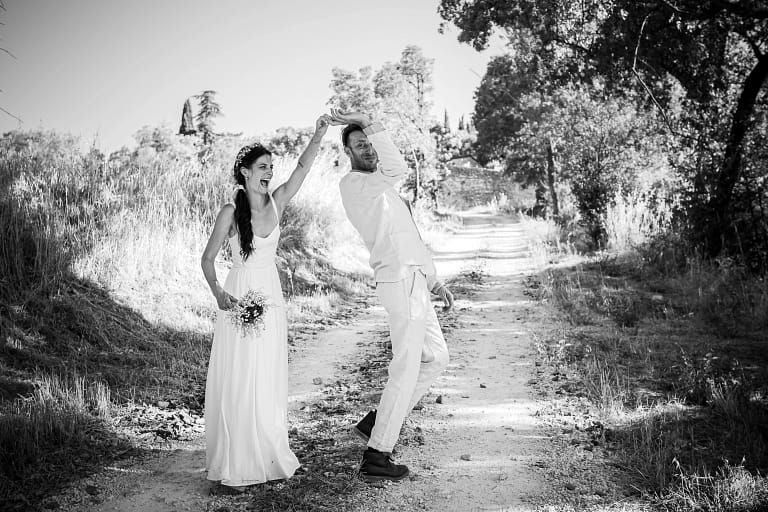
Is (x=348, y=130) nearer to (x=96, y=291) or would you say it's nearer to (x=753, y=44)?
(x=96, y=291)

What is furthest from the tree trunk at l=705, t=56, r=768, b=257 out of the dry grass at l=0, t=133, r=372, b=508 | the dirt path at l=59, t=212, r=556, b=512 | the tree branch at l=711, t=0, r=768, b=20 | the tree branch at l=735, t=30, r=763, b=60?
the dry grass at l=0, t=133, r=372, b=508

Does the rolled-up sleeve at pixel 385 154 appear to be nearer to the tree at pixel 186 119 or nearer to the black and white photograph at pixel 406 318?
the black and white photograph at pixel 406 318

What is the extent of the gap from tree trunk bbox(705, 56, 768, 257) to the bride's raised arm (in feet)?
27.1

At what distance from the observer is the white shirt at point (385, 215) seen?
→ 3854 mm

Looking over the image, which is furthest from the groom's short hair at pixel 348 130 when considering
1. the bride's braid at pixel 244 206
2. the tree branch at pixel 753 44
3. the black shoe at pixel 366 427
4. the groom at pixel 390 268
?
the tree branch at pixel 753 44

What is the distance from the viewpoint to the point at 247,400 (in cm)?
376

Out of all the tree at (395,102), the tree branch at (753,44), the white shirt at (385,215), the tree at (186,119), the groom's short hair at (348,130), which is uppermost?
the tree at (186,119)

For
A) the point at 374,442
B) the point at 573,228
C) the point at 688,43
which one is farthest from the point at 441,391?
the point at 573,228

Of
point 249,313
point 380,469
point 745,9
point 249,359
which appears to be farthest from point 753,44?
point 249,359

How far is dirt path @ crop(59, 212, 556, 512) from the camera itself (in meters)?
3.60

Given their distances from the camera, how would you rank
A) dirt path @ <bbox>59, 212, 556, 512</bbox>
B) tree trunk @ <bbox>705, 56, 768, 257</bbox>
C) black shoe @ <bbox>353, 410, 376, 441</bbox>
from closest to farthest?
dirt path @ <bbox>59, 212, 556, 512</bbox> < black shoe @ <bbox>353, 410, 376, 441</bbox> < tree trunk @ <bbox>705, 56, 768, 257</bbox>

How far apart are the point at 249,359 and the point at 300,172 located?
4.87 feet

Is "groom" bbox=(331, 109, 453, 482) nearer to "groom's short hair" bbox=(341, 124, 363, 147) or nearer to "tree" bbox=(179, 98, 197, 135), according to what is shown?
"groom's short hair" bbox=(341, 124, 363, 147)

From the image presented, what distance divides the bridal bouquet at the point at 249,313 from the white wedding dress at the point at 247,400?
0.04 m
